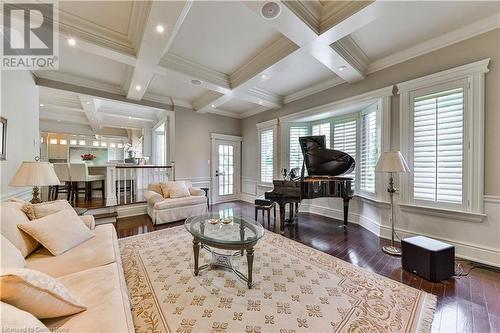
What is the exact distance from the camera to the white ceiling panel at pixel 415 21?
2277 mm

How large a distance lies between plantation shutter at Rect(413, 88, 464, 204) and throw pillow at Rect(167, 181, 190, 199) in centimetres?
436

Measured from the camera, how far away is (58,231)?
1.93m

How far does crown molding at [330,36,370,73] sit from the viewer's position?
112 inches

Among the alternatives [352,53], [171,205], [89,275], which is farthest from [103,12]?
[352,53]

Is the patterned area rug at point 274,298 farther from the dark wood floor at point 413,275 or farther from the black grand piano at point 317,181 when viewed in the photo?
the black grand piano at point 317,181

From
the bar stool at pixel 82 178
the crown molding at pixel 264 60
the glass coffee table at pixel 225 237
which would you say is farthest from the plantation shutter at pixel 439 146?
the bar stool at pixel 82 178

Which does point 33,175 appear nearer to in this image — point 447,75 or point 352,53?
point 352,53

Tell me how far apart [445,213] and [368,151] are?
1558mm

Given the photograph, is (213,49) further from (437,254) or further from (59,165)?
(59,165)

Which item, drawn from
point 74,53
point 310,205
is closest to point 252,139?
point 310,205

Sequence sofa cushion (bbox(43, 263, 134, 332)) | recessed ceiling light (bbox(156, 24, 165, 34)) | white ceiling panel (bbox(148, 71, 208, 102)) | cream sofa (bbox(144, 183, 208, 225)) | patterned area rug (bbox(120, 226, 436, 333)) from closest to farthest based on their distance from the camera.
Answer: sofa cushion (bbox(43, 263, 134, 332))
patterned area rug (bbox(120, 226, 436, 333))
recessed ceiling light (bbox(156, 24, 165, 34))
cream sofa (bbox(144, 183, 208, 225))
white ceiling panel (bbox(148, 71, 208, 102))

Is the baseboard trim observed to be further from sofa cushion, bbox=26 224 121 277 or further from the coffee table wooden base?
sofa cushion, bbox=26 224 121 277

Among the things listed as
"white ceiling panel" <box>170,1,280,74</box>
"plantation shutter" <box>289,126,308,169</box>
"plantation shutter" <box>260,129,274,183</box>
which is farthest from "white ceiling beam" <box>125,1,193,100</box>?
"plantation shutter" <box>289,126,308,169</box>

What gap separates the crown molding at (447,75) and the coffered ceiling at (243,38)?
42 cm
